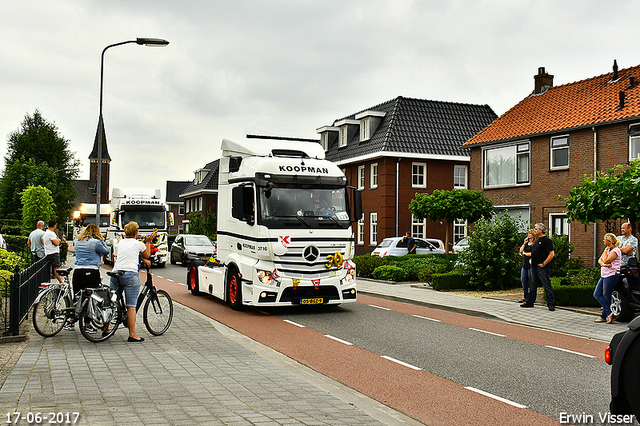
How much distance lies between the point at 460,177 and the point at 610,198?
83.1 feet

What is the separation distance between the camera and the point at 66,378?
20.5ft

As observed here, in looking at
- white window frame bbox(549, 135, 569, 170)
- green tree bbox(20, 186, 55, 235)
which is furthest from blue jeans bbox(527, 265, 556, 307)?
green tree bbox(20, 186, 55, 235)

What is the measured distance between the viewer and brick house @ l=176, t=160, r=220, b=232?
62250mm

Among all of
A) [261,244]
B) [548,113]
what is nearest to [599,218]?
[261,244]

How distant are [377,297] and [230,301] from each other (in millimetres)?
5159

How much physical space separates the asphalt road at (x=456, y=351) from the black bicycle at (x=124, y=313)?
151cm

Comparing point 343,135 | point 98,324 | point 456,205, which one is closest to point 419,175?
point 343,135

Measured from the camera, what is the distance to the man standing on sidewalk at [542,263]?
13.5 metres

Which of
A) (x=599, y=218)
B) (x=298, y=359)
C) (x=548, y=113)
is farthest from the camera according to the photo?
(x=548, y=113)

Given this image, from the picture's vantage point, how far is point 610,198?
12.9m

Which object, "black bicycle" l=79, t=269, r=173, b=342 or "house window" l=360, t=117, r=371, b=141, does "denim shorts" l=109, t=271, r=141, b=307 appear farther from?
"house window" l=360, t=117, r=371, b=141

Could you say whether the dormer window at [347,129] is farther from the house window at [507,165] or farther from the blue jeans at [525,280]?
the blue jeans at [525,280]

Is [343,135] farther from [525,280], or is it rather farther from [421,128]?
[525,280]

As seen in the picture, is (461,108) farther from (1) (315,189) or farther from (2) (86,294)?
(2) (86,294)
